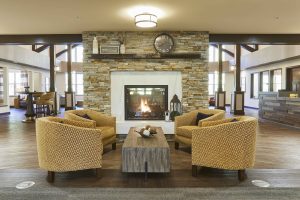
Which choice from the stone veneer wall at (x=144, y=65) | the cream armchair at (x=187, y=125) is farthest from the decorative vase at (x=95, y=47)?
the cream armchair at (x=187, y=125)

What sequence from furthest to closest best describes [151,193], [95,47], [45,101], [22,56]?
[22,56]
[45,101]
[95,47]
[151,193]

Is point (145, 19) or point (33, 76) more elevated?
point (145, 19)

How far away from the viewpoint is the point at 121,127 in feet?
20.5

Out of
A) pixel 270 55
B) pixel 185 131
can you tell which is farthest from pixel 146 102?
pixel 270 55

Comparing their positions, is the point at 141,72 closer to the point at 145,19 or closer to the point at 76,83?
the point at 145,19

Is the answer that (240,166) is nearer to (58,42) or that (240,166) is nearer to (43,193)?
(43,193)

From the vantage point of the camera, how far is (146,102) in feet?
21.4

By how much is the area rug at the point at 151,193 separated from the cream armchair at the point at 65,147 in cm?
31

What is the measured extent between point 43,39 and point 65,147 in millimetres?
4608

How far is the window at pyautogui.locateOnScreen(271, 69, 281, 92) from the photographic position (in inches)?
471

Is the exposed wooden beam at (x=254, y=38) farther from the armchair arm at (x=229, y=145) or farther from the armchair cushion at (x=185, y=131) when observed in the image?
the armchair arm at (x=229, y=145)

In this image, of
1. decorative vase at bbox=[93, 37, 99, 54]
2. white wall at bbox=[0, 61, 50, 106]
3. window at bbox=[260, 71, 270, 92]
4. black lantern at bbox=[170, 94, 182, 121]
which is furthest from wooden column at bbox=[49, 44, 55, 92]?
window at bbox=[260, 71, 270, 92]

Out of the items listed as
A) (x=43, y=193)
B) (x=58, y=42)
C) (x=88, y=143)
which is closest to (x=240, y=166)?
(x=88, y=143)

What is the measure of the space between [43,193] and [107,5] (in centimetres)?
318
